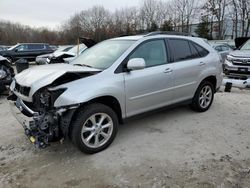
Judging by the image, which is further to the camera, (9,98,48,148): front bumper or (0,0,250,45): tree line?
(0,0,250,45): tree line

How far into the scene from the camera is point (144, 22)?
41.8 metres

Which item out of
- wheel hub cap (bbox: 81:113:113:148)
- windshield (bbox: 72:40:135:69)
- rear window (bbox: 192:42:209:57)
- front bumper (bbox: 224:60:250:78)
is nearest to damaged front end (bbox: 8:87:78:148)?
wheel hub cap (bbox: 81:113:113:148)

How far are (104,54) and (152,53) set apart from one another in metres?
0.83

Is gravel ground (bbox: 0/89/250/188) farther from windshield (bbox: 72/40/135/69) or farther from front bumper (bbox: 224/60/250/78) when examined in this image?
front bumper (bbox: 224/60/250/78)

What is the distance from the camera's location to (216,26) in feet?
112

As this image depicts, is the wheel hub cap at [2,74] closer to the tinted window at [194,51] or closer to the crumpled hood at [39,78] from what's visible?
the crumpled hood at [39,78]

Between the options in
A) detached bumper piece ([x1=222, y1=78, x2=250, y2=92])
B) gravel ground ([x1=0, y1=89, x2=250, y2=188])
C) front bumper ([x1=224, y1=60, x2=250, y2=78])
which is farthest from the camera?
front bumper ([x1=224, y1=60, x2=250, y2=78])

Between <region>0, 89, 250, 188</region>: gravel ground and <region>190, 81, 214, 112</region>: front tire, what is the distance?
0.44 metres

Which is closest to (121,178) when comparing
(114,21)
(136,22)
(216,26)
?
(216,26)

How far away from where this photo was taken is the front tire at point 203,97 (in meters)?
4.96

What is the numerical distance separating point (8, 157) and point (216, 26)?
35.7 meters

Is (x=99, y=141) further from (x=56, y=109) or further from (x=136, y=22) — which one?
(x=136, y=22)

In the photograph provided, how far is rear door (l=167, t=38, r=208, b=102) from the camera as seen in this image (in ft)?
14.4

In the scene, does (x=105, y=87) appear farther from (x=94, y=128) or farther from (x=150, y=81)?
(x=150, y=81)
